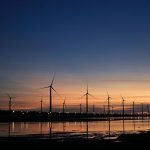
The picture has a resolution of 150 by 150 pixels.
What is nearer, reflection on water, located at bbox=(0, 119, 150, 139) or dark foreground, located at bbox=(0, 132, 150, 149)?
dark foreground, located at bbox=(0, 132, 150, 149)

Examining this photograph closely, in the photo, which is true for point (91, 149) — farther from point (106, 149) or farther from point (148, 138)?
point (148, 138)

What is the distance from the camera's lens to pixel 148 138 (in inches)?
1718

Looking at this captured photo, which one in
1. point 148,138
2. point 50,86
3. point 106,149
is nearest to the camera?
point 106,149

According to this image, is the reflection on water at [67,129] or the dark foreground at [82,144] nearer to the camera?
the dark foreground at [82,144]

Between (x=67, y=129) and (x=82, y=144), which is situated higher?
(x=82, y=144)

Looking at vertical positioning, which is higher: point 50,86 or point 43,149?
point 50,86

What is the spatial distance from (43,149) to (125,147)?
928 centimetres

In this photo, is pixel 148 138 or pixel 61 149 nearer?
pixel 61 149

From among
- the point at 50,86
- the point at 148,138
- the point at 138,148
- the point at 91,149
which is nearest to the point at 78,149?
the point at 91,149

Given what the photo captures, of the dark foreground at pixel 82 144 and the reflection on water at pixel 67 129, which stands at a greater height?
Answer: the dark foreground at pixel 82 144

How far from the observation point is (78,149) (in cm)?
3569

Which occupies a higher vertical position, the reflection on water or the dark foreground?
the dark foreground

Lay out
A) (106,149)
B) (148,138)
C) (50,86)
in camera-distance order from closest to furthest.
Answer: (106,149), (148,138), (50,86)

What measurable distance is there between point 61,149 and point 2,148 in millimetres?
6471
